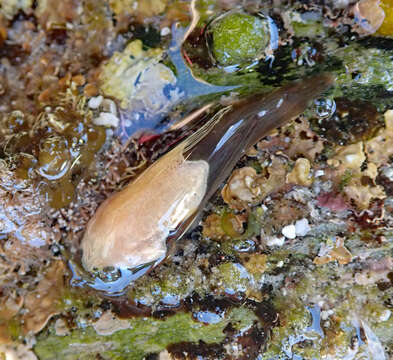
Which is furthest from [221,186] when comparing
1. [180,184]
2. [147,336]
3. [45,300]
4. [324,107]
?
[45,300]

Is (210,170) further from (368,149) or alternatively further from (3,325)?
(3,325)

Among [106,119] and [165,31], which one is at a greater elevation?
[165,31]

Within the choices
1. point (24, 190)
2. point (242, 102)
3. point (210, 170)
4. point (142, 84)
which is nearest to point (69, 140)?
point (24, 190)

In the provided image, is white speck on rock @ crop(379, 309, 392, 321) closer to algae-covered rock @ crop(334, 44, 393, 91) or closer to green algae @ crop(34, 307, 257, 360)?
green algae @ crop(34, 307, 257, 360)

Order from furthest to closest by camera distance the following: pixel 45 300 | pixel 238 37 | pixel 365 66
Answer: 1. pixel 45 300
2. pixel 365 66
3. pixel 238 37

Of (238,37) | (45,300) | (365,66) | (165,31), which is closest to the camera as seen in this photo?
(238,37)

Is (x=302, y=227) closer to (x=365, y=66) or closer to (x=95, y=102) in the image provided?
(x=365, y=66)
